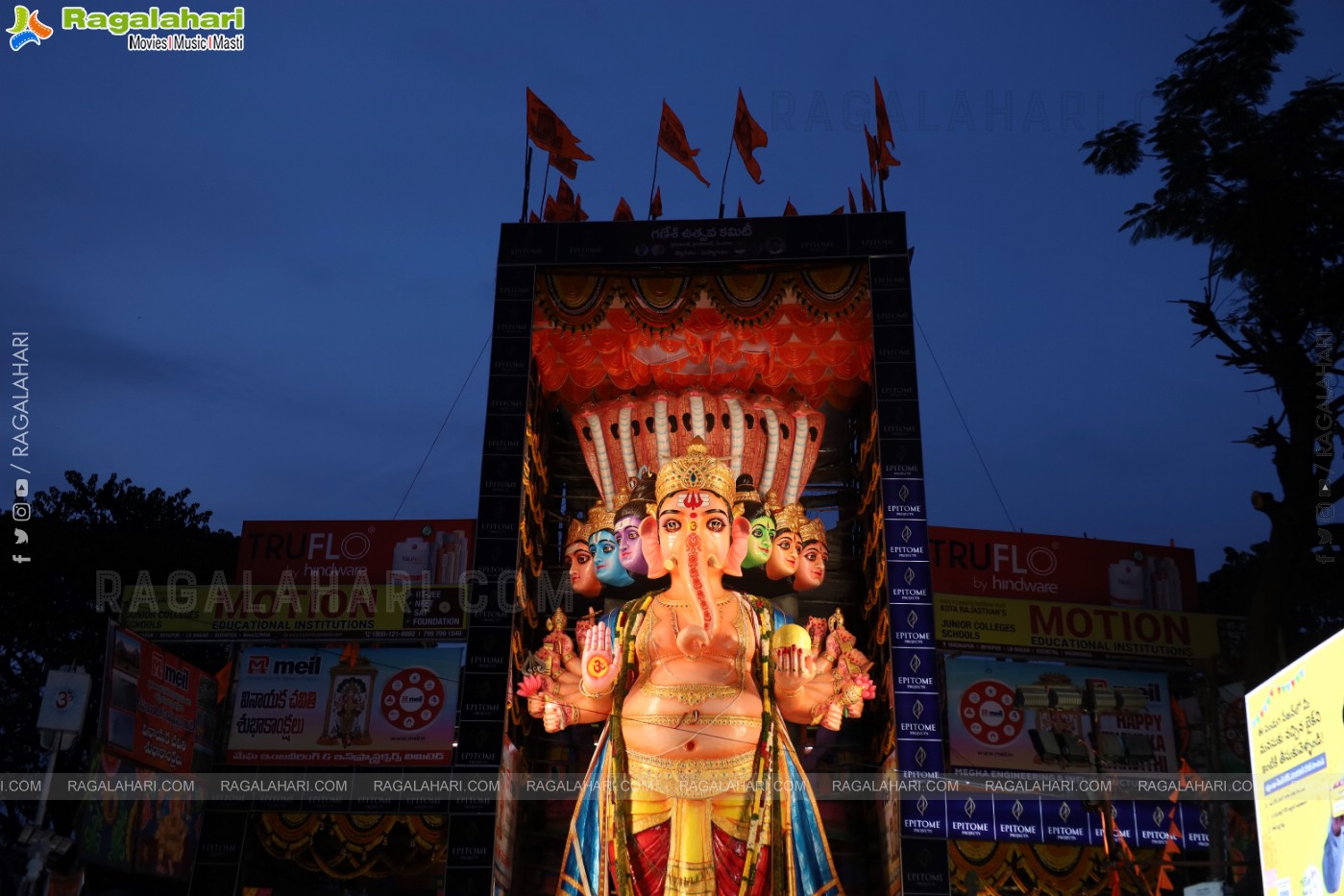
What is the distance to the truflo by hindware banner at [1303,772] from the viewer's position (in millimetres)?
7863

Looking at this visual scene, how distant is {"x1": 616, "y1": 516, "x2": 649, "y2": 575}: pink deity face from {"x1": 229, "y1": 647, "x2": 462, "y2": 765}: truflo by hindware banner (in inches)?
202

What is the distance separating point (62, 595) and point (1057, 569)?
63.5ft

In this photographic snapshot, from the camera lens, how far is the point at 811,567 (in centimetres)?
1869

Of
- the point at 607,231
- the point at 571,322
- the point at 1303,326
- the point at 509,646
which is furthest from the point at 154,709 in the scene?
the point at 1303,326

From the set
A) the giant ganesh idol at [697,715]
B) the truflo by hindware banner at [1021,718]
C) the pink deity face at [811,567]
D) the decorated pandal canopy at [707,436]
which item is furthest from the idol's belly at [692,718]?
the truflo by hindware banner at [1021,718]

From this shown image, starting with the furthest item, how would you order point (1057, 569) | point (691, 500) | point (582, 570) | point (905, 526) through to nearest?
point (1057, 569) < point (582, 570) < point (691, 500) < point (905, 526)

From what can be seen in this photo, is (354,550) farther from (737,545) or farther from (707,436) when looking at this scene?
(737,545)

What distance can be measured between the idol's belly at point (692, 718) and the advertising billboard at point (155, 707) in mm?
7954

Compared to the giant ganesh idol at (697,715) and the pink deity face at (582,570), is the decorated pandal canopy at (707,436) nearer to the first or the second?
the pink deity face at (582,570)

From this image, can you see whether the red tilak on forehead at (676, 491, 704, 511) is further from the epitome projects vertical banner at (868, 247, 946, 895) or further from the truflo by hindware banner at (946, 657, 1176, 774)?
the truflo by hindware banner at (946, 657, 1176, 774)

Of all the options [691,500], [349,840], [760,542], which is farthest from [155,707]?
[760,542]

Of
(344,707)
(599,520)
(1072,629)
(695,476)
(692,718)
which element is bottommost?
(692,718)

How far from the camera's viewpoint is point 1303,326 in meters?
19.0

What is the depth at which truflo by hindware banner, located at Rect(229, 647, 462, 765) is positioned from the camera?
2159 cm
